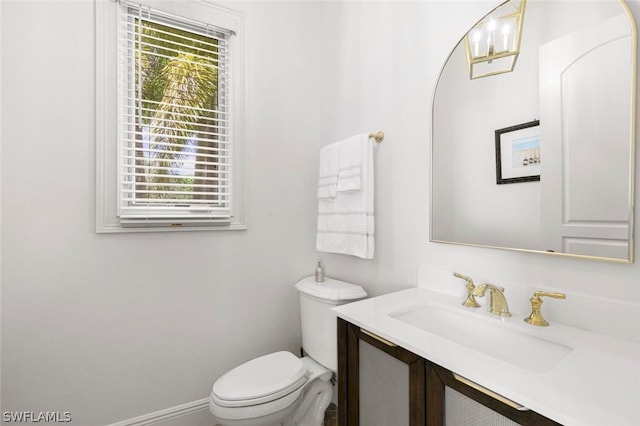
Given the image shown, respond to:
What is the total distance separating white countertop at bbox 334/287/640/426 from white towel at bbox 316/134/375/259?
0.55 m

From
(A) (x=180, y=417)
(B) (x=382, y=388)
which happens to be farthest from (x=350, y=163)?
(A) (x=180, y=417)

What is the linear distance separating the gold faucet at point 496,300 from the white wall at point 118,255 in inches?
45.1

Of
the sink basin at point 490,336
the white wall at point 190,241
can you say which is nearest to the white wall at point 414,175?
the white wall at point 190,241

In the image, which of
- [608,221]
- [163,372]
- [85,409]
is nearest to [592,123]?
[608,221]

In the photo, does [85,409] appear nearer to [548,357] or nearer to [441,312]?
[441,312]

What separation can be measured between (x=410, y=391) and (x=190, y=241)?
1255mm

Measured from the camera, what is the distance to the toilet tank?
1.49 m

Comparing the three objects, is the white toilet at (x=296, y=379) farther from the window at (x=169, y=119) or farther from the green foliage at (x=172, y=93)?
the green foliage at (x=172, y=93)

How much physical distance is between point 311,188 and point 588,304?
1.43 m

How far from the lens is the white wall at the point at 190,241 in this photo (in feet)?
4.18

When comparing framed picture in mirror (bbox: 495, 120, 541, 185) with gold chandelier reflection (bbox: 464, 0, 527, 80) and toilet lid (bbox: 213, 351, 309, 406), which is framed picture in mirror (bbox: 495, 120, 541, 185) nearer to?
gold chandelier reflection (bbox: 464, 0, 527, 80)

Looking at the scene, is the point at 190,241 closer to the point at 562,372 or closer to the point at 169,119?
the point at 169,119

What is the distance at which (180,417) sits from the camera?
1591mm

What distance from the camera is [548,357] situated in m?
0.83
